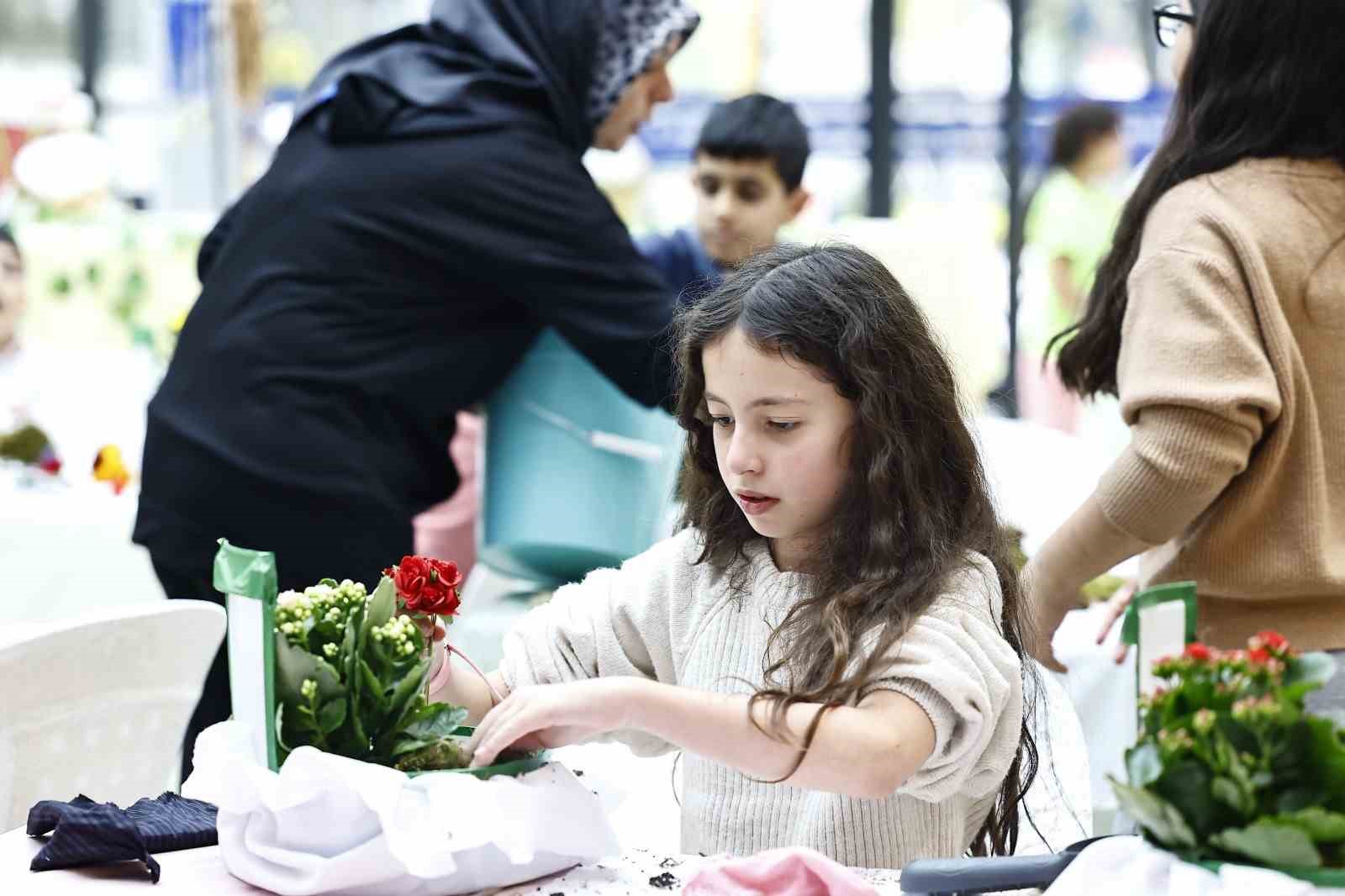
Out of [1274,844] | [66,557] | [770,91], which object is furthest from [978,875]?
[770,91]

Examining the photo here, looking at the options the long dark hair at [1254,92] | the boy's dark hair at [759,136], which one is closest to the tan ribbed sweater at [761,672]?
the long dark hair at [1254,92]

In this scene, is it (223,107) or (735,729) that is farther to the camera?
(223,107)

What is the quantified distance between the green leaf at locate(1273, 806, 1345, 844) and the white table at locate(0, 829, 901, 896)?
1.09 ft

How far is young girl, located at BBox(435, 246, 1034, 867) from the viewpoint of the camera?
49.0 inches

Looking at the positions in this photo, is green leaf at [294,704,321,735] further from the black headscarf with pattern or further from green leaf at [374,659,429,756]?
the black headscarf with pattern

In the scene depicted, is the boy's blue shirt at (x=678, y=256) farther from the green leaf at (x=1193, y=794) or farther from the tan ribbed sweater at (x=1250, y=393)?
the green leaf at (x=1193, y=794)

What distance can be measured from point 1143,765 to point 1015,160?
18.6 feet

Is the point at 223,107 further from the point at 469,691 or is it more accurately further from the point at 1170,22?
the point at 469,691

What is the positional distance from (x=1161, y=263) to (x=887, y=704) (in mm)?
621

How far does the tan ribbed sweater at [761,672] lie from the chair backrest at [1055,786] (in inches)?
5.3

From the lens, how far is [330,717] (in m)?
1.19

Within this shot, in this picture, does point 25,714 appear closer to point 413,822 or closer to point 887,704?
point 413,822

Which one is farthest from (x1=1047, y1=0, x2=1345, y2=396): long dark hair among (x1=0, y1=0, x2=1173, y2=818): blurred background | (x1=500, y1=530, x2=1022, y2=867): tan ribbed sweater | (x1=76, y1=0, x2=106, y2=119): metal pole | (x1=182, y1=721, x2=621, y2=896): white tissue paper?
(x1=76, y1=0, x2=106, y2=119): metal pole

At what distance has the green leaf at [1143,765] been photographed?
990mm
